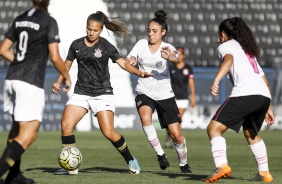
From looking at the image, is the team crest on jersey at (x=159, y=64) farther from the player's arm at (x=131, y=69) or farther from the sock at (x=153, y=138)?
the player's arm at (x=131, y=69)

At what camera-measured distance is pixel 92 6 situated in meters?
32.8

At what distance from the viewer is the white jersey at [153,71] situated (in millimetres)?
12750

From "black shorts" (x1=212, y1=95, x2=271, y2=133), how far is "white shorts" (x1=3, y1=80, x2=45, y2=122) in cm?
233

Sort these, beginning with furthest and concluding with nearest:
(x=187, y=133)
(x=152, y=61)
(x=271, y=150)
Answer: (x=187, y=133), (x=271, y=150), (x=152, y=61)

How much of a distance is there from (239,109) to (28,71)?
2.66 metres

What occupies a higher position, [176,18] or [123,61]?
[123,61]

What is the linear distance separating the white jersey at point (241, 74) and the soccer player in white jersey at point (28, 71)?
229 centimetres

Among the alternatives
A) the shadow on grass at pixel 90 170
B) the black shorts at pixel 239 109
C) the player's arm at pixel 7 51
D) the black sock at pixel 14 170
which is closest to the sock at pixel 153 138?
the shadow on grass at pixel 90 170

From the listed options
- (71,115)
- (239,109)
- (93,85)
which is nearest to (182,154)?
(93,85)

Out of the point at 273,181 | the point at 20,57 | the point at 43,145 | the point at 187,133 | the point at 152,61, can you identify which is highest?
A: the point at 20,57

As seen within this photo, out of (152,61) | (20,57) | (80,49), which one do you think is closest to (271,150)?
(152,61)

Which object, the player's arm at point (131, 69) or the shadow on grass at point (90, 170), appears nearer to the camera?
the player's arm at point (131, 69)

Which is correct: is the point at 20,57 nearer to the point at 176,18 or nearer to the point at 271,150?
the point at 271,150

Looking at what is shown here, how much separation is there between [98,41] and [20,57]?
9.56 feet
